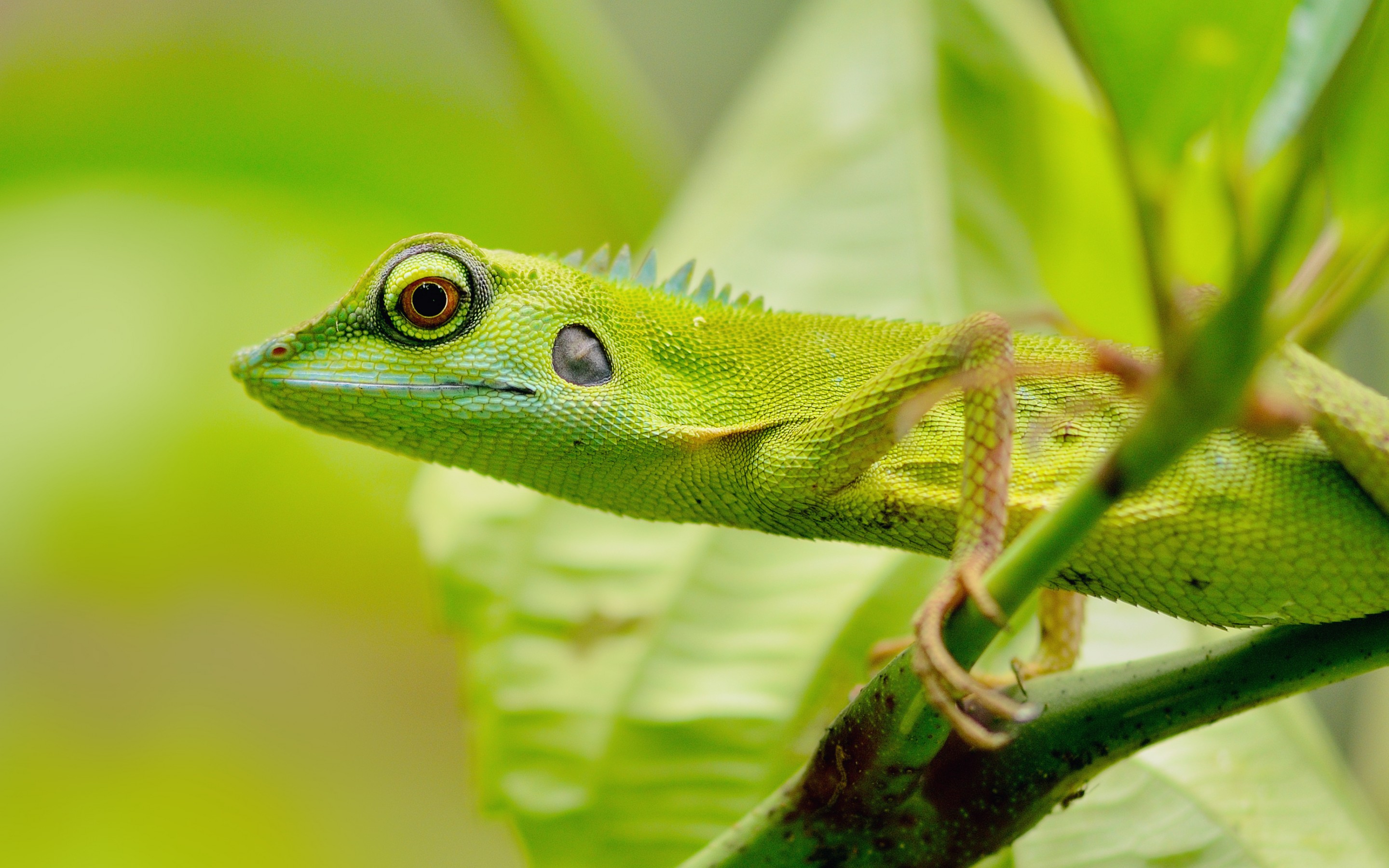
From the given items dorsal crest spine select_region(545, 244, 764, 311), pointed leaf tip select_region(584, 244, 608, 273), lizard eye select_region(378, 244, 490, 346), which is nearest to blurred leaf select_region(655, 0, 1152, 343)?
dorsal crest spine select_region(545, 244, 764, 311)

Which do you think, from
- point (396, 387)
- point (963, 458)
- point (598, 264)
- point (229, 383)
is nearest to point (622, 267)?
point (598, 264)

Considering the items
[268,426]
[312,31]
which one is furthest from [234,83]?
[268,426]

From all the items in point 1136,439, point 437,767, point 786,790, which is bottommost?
point 437,767

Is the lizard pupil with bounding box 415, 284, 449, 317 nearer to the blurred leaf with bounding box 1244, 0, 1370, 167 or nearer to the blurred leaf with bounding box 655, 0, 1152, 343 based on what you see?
the blurred leaf with bounding box 655, 0, 1152, 343

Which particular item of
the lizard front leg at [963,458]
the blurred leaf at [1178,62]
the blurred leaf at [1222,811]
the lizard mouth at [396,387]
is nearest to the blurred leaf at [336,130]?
the lizard mouth at [396,387]

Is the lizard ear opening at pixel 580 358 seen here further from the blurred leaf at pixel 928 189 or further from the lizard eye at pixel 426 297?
the blurred leaf at pixel 928 189

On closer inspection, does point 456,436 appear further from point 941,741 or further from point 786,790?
point 941,741
